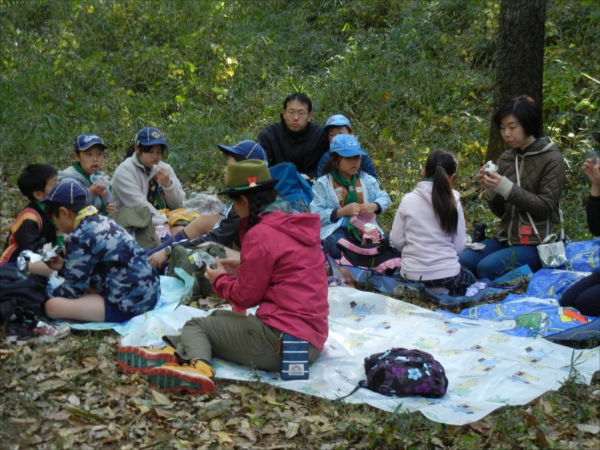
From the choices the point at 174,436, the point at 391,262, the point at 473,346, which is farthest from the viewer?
the point at 391,262

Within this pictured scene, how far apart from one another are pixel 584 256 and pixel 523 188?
29.9 inches

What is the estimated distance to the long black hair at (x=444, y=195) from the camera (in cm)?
555

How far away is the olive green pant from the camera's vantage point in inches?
169

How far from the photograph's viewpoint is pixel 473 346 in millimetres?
4770

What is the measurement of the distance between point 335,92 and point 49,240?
5.56 m

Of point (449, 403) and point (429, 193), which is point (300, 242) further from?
point (429, 193)

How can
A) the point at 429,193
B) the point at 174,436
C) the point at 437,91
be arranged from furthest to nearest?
the point at 437,91 → the point at 429,193 → the point at 174,436

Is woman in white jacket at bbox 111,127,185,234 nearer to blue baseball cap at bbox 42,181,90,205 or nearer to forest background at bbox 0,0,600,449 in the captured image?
forest background at bbox 0,0,600,449

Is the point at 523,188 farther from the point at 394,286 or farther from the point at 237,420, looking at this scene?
the point at 237,420

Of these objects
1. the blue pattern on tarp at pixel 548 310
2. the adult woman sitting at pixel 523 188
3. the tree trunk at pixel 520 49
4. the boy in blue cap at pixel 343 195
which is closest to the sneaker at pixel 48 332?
the boy in blue cap at pixel 343 195

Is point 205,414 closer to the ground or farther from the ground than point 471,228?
closer to the ground

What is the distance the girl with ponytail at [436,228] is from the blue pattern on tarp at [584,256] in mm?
912

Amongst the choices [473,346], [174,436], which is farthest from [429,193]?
[174,436]

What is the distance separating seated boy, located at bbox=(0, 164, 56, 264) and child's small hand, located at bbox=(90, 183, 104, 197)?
0.54 metres
